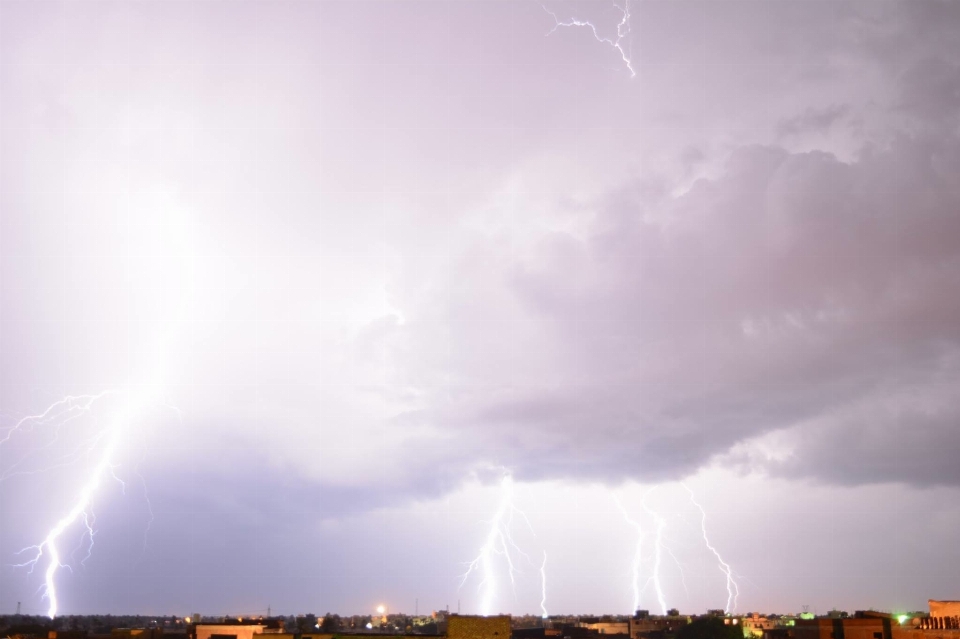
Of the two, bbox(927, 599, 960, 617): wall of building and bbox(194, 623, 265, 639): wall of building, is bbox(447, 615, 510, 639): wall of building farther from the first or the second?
bbox(927, 599, 960, 617): wall of building

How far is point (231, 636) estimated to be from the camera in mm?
44812

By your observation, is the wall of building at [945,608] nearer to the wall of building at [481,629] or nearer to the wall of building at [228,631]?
the wall of building at [481,629]

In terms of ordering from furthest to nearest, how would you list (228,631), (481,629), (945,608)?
(228,631) → (945,608) → (481,629)

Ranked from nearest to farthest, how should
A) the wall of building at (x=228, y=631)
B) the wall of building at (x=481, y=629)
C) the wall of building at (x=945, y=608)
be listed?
the wall of building at (x=481, y=629) < the wall of building at (x=945, y=608) < the wall of building at (x=228, y=631)

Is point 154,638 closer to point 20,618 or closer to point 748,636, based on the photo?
point 748,636

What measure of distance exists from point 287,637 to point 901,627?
109 feet

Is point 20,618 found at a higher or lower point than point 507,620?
lower

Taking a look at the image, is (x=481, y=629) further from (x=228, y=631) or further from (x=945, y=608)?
(x=945, y=608)

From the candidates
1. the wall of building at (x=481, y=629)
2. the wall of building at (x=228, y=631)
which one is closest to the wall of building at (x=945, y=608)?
the wall of building at (x=481, y=629)

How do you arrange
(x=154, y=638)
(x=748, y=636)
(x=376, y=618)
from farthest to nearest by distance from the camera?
(x=376, y=618)
(x=748, y=636)
(x=154, y=638)

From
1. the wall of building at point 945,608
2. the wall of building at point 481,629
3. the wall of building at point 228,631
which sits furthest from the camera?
the wall of building at point 228,631

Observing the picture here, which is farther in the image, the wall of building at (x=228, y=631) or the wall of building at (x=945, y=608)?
the wall of building at (x=228, y=631)

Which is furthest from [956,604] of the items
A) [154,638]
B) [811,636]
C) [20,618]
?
[20,618]

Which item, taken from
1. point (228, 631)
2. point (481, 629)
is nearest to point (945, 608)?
point (481, 629)
